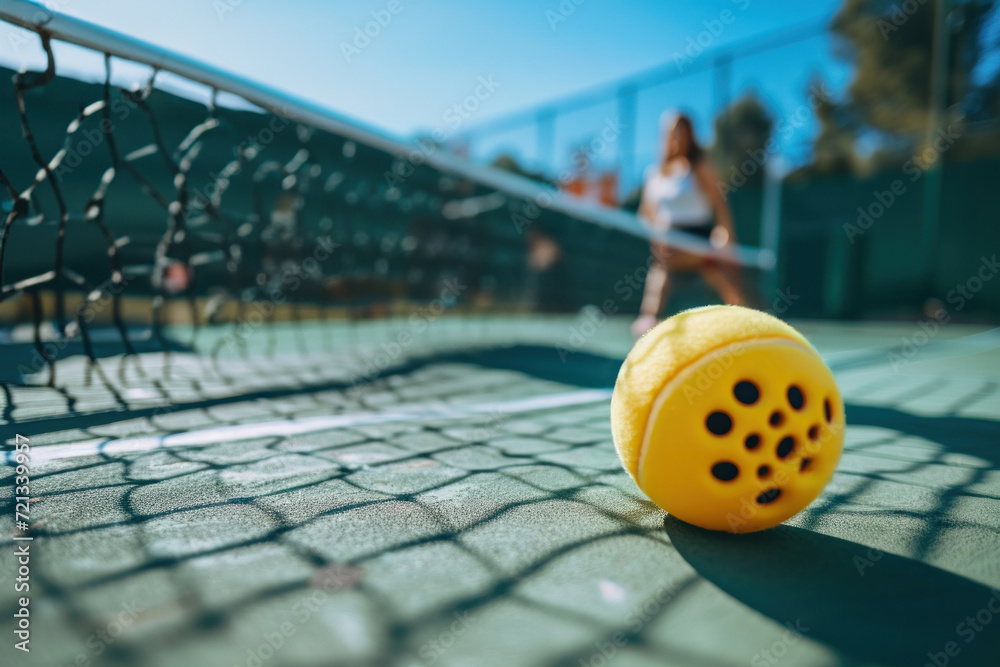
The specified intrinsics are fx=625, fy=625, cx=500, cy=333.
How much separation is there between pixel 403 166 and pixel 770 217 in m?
7.91

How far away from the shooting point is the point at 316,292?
6.24 metres

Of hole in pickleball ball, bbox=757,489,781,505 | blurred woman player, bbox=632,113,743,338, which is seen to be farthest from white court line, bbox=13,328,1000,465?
blurred woman player, bbox=632,113,743,338

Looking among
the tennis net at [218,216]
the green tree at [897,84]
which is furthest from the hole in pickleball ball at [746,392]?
the green tree at [897,84]

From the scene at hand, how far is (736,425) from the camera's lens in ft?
3.96

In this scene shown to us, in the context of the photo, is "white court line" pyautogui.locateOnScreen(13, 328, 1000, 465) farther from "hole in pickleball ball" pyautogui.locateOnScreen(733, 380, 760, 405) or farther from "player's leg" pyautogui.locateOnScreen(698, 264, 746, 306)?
"player's leg" pyautogui.locateOnScreen(698, 264, 746, 306)

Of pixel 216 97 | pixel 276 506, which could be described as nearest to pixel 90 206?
pixel 216 97

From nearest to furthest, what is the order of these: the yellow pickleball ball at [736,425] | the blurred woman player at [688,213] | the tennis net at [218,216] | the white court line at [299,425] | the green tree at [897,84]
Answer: the yellow pickleball ball at [736,425], the white court line at [299,425], the tennis net at [218,216], the blurred woman player at [688,213], the green tree at [897,84]

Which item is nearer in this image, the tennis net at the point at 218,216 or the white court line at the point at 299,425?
the white court line at the point at 299,425

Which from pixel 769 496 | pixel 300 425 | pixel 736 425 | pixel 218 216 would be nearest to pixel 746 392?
pixel 736 425

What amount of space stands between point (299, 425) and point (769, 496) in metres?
1.64

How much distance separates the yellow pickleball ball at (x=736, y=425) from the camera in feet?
3.97

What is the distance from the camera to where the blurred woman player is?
4.86m

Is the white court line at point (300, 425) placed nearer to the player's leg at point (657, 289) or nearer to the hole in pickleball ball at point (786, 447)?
the hole in pickleball ball at point (786, 447)

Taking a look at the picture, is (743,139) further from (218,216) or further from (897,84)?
(218,216)
